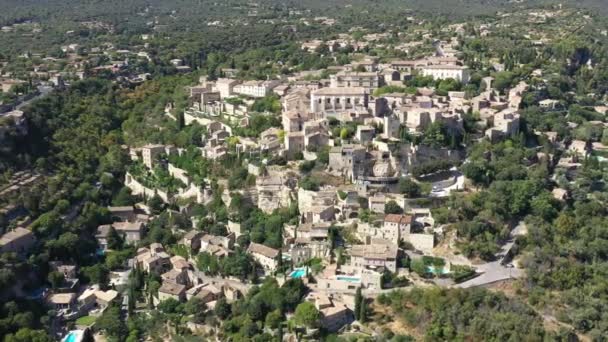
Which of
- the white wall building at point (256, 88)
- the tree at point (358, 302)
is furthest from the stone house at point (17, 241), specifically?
the white wall building at point (256, 88)

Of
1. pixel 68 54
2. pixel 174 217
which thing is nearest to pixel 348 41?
pixel 68 54

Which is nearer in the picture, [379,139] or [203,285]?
[203,285]

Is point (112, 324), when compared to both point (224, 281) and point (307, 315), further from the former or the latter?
point (307, 315)

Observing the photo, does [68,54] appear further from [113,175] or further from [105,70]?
[113,175]

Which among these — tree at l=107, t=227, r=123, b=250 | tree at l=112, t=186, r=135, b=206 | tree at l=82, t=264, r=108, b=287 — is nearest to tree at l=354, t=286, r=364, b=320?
tree at l=82, t=264, r=108, b=287

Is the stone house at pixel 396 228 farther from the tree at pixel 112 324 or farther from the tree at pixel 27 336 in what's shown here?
the tree at pixel 27 336

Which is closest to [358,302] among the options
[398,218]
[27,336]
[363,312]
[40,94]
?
[363,312]

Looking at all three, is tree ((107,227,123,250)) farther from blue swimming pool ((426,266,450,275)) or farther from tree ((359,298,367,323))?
blue swimming pool ((426,266,450,275))
